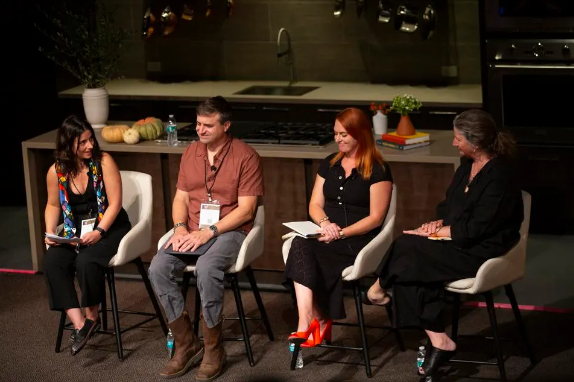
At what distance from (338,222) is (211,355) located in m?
0.84

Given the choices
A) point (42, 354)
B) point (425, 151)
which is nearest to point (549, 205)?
point (425, 151)

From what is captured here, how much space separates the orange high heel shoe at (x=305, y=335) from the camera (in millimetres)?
4410

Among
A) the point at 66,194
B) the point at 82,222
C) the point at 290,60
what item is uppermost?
the point at 290,60

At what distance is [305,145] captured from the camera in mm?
5391

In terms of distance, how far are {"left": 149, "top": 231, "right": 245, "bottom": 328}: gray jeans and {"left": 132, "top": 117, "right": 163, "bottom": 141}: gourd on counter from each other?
124 centimetres

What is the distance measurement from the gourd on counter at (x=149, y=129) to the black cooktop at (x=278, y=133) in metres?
0.12

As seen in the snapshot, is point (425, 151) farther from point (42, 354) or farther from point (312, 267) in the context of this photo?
point (42, 354)

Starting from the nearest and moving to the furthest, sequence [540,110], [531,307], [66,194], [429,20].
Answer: [66,194]
[531,307]
[540,110]
[429,20]

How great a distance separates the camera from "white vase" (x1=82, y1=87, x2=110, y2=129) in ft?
19.6

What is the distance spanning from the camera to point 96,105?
5.98m

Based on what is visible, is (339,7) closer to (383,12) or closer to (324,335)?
(383,12)

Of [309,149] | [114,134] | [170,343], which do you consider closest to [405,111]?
[309,149]

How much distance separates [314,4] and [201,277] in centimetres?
361

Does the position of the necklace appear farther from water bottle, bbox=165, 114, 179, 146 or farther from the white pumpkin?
the white pumpkin
